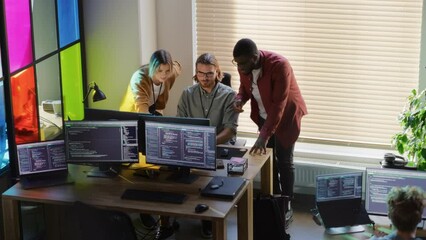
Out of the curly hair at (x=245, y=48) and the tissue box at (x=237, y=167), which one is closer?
the tissue box at (x=237, y=167)

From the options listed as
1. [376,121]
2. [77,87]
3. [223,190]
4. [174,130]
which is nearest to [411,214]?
[223,190]

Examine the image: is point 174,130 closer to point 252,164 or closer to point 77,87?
point 252,164

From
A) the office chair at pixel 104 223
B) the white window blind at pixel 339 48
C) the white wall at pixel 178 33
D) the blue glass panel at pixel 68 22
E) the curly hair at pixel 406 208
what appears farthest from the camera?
the white wall at pixel 178 33

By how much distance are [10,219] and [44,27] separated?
159 cm

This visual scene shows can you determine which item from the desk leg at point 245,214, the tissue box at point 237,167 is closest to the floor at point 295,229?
the desk leg at point 245,214

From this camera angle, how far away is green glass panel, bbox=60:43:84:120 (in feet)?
19.8

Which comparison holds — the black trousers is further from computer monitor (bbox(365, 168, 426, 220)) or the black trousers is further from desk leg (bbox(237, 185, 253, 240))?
desk leg (bbox(237, 185, 253, 240))

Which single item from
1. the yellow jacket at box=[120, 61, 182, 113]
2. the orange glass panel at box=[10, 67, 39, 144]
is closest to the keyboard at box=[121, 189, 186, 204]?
the orange glass panel at box=[10, 67, 39, 144]

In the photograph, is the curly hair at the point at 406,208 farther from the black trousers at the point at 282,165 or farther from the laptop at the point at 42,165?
the laptop at the point at 42,165

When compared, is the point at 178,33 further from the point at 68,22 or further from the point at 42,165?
the point at 42,165

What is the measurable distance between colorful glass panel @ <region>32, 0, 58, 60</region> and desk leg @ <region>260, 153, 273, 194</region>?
1884mm

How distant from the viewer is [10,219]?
4832 millimetres

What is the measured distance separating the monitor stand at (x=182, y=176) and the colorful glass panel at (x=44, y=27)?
1451mm

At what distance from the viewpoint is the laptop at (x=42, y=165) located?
4840 mm
